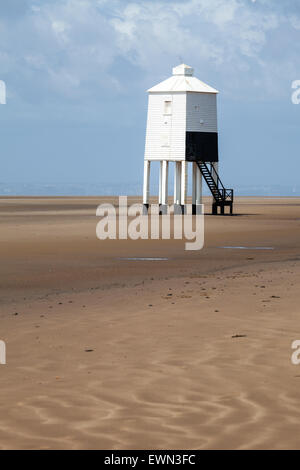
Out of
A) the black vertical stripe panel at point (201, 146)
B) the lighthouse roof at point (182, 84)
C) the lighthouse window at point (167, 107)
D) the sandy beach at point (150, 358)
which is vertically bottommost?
the sandy beach at point (150, 358)

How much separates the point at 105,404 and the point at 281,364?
8.40ft

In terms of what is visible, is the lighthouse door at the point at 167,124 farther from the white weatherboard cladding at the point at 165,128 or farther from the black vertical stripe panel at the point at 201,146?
the black vertical stripe panel at the point at 201,146

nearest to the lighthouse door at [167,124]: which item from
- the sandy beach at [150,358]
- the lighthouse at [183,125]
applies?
the lighthouse at [183,125]

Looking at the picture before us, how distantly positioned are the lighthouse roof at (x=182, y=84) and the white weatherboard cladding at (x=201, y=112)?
1.23ft

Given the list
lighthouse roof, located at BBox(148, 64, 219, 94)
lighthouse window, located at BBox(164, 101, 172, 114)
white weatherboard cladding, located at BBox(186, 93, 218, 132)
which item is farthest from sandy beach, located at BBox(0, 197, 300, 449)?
lighthouse window, located at BBox(164, 101, 172, 114)

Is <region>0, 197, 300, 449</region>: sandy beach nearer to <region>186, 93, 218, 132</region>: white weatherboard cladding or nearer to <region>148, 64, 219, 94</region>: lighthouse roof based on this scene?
<region>186, 93, 218, 132</region>: white weatherboard cladding

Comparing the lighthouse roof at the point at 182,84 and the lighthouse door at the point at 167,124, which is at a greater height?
the lighthouse roof at the point at 182,84

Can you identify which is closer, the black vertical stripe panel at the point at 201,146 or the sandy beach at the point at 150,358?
the sandy beach at the point at 150,358

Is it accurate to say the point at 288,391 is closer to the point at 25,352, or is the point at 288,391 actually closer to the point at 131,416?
the point at 131,416

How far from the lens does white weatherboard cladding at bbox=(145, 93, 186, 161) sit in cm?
6003

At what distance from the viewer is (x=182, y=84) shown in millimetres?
59938

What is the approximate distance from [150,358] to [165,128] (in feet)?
164

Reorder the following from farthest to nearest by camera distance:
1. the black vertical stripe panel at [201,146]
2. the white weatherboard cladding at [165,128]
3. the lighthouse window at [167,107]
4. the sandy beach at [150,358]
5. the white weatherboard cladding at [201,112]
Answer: the black vertical stripe panel at [201,146]
the lighthouse window at [167,107]
the white weatherboard cladding at [165,128]
the white weatherboard cladding at [201,112]
the sandy beach at [150,358]

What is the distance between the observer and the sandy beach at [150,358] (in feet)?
28.7
